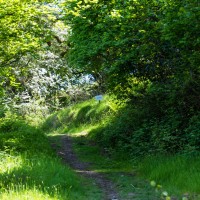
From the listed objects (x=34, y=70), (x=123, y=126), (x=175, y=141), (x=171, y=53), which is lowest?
(x=34, y=70)

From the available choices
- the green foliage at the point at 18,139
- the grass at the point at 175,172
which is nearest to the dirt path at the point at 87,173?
the green foliage at the point at 18,139

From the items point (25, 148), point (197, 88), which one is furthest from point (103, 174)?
point (197, 88)

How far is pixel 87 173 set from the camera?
429 inches

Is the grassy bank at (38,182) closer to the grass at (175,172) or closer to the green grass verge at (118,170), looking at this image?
the green grass verge at (118,170)

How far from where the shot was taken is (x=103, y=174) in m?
10.7

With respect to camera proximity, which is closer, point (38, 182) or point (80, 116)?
point (38, 182)

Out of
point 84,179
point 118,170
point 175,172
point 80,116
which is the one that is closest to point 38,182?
point 84,179

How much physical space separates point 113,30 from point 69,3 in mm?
3609

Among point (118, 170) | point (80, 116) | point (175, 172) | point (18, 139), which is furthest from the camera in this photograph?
point (80, 116)

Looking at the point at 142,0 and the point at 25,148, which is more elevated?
the point at 142,0

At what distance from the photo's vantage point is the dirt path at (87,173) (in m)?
8.41

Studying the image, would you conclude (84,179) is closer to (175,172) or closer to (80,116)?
(175,172)

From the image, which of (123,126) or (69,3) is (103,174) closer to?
(123,126)

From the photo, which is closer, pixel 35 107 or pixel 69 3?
pixel 69 3
